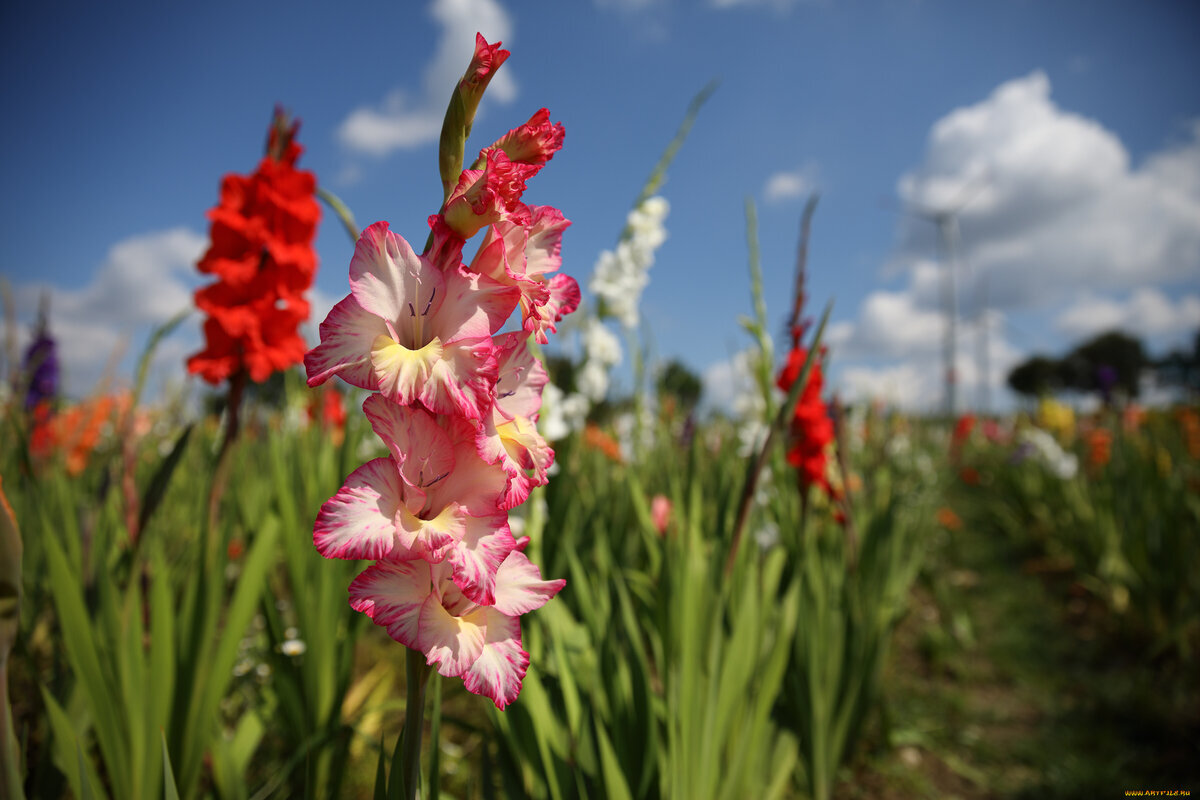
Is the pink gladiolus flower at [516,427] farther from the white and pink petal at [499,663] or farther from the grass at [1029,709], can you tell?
the grass at [1029,709]

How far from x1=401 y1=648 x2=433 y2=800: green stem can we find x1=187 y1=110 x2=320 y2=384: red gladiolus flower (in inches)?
58.4

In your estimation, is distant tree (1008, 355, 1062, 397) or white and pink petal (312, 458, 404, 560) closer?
white and pink petal (312, 458, 404, 560)

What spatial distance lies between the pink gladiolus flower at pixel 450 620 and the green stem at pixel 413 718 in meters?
0.04

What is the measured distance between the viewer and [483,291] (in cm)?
60

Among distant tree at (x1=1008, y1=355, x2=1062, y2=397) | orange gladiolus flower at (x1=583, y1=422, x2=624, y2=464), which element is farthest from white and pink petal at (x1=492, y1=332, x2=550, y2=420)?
distant tree at (x1=1008, y1=355, x2=1062, y2=397)

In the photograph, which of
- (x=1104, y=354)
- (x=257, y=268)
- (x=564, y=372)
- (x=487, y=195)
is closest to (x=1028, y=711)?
(x=564, y=372)

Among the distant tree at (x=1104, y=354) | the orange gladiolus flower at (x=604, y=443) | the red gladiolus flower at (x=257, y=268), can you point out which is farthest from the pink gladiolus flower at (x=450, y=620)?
the distant tree at (x=1104, y=354)

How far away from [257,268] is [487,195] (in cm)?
162

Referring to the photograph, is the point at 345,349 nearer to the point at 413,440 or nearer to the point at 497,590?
the point at 413,440

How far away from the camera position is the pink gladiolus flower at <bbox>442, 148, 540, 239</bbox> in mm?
576

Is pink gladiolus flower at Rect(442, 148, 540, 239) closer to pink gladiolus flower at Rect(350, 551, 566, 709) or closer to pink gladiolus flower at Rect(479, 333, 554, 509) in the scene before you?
pink gladiolus flower at Rect(479, 333, 554, 509)

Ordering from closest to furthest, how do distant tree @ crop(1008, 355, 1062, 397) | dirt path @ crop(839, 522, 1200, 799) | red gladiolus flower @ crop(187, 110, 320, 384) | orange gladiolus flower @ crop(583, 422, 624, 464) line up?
red gladiolus flower @ crop(187, 110, 320, 384) → dirt path @ crop(839, 522, 1200, 799) → orange gladiolus flower @ crop(583, 422, 624, 464) → distant tree @ crop(1008, 355, 1062, 397)

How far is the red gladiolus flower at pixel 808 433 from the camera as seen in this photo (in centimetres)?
232

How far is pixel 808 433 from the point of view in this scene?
235 cm
